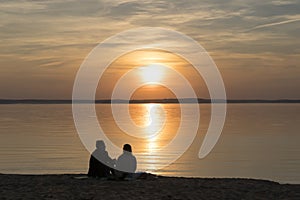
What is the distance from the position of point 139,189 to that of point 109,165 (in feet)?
8.97

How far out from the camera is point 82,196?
1442 cm

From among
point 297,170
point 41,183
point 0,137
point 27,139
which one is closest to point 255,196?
point 41,183

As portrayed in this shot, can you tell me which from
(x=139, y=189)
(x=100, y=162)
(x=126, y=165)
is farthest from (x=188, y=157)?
(x=139, y=189)

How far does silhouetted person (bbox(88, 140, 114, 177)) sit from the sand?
1.55 feet

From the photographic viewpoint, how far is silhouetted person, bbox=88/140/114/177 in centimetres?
1789

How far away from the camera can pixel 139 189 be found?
619 inches

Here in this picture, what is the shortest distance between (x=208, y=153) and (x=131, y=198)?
35813 millimetres

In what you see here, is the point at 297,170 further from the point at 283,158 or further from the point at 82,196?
the point at 82,196

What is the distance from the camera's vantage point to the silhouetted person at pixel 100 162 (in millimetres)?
17891

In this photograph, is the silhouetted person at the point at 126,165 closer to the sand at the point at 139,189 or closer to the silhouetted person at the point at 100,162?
the silhouetted person at the point at 100,162

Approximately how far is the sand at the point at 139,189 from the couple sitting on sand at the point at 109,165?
0.47m

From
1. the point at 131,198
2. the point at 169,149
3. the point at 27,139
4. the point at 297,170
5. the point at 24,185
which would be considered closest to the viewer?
the point at 131,198

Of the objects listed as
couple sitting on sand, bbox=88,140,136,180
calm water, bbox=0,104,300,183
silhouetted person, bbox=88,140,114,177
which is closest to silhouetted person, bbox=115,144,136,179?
couple sitting on sand, bbox=88,140,136,180

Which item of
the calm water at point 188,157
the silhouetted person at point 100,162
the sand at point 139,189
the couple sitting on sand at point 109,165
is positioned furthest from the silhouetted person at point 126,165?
the calm water at point 188,157
